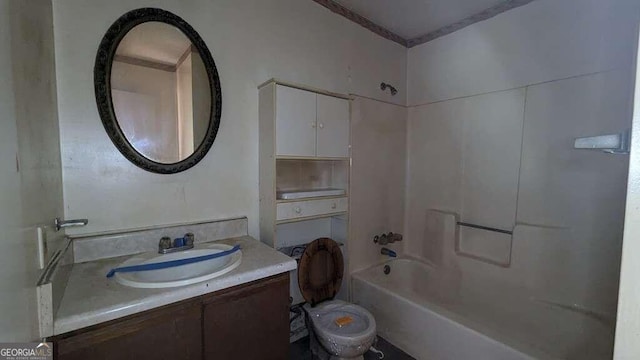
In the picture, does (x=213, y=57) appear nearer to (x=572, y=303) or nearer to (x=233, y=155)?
(x=233, y=155)

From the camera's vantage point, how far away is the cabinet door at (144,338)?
803mm

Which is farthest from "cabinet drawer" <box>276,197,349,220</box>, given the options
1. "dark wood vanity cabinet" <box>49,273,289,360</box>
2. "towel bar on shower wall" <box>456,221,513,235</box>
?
"towel bar on shower wall" <box>456,221,513,235</box>

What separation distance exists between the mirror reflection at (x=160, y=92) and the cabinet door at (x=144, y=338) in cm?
77

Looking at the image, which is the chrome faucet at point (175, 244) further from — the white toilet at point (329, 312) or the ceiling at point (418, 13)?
the ceiling at point (418, 13)

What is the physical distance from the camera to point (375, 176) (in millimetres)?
2312

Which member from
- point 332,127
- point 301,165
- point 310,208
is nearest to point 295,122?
point 332,127

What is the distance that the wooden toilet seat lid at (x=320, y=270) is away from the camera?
1680 mm

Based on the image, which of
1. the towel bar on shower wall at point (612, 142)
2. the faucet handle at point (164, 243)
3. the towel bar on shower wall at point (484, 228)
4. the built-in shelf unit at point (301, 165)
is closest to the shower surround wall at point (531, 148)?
the towel bar on shower wall at point (484, 228)

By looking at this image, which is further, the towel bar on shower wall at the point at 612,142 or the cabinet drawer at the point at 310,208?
the cabinet drawer at the point at 310,208

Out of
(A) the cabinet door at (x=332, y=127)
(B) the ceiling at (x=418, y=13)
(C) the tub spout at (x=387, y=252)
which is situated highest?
(B) the ceiling at (x=418, y=13)

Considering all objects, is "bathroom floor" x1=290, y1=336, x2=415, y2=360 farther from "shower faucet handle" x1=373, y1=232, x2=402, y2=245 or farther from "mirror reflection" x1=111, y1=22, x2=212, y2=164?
"mirror reflection" x1=111, y1=22, x2=212, y2=164

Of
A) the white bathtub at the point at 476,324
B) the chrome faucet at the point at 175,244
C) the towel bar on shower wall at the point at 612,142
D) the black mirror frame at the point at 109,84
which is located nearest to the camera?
the towel bar on shower wall at the point at 612,142

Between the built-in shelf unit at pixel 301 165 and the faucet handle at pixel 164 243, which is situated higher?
the built-in shelf unit at pixel 301 165

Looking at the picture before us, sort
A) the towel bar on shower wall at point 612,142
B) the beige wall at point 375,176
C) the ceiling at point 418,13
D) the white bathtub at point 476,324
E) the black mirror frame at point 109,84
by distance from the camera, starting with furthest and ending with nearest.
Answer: the beige wall at point 375,176 < the ceiling at point 418,13 < the white bathtub at point 476,324 < the black mirror frame at point 109,84 < the towel bar on shower wall at point 612,142
